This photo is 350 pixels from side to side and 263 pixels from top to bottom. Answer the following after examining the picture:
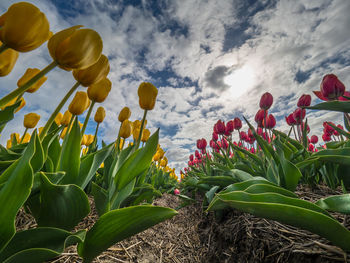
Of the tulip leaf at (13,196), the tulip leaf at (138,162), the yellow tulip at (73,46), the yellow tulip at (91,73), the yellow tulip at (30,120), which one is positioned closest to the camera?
the tulip leaf at (13,196)

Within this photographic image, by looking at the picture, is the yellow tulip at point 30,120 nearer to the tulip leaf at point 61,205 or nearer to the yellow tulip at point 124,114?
the yellow tulip at point 124,114

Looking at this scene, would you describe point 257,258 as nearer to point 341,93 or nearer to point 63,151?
point 63,151

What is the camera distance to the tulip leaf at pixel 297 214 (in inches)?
26.8

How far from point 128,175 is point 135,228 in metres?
0.37

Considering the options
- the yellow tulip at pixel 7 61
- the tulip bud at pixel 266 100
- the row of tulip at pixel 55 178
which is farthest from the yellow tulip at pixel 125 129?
the tulip bud at pixel 266 100

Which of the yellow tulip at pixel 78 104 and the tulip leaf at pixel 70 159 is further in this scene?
the yellow tulip at pixel 78 104

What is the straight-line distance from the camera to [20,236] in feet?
2.11

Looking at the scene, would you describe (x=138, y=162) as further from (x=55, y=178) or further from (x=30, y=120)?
(x=30, y=120)

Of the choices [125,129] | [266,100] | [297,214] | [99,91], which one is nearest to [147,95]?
[99,91]

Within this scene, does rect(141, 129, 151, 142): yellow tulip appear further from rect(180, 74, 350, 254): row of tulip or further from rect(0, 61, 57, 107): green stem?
rect(0, 61, 57, 107): green stem

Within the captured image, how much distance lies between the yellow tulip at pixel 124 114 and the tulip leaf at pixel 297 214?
1.24 metres

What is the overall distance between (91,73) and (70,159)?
49 centimetres

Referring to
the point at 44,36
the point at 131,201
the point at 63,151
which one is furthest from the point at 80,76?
the point at 131,201

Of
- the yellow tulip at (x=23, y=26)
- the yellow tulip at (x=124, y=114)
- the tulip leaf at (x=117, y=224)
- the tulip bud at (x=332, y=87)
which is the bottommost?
the tulip leaf at (x=117, y=224)
